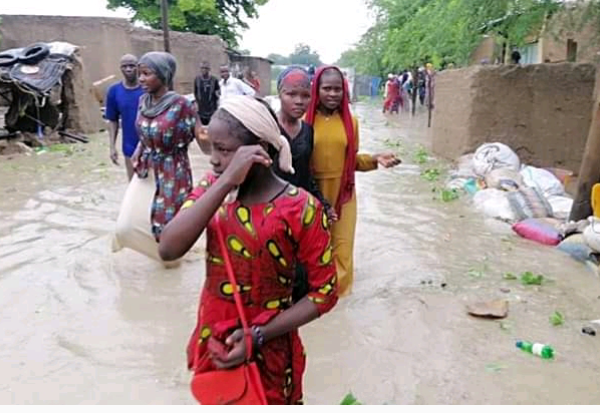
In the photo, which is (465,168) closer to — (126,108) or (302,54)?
(126,108)

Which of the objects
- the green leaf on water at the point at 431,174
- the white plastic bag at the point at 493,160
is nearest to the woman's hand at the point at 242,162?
the white plastic bag at the point at 493,160

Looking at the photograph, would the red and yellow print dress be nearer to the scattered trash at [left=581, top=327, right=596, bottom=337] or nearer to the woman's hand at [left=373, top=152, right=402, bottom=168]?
the woman's hand at [left=373, top=152, right=402, bottom=168]

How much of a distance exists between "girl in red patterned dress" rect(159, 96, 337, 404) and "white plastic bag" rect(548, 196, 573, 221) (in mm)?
5444

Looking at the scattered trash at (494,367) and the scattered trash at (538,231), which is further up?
the scattered trash at (538,231)

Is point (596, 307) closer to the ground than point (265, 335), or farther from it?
closer to the ground

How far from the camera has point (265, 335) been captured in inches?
76.7

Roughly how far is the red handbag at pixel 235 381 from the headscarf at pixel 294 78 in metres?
1.85

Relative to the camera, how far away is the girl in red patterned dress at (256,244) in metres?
1.90

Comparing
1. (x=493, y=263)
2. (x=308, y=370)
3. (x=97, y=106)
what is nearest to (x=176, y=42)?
(x=97, y=106)

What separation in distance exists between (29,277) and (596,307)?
13.7 feet

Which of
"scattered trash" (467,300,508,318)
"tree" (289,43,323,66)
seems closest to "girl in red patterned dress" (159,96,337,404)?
"scattered trash" (467,300,508,318)

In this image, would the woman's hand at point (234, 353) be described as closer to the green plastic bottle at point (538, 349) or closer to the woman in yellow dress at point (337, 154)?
the woman in yellow dress at point (337, 154)

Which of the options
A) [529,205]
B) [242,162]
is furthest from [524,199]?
[242,162]

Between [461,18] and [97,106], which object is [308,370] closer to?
[461,18]
